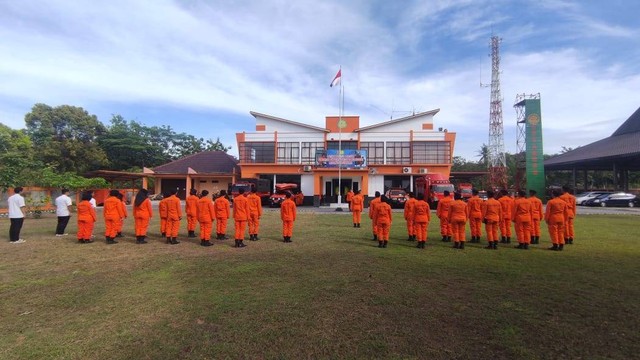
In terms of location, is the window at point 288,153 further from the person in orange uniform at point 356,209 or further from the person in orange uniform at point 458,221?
the person in orange uniform at point 458,221

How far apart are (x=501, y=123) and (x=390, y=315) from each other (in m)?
47.0

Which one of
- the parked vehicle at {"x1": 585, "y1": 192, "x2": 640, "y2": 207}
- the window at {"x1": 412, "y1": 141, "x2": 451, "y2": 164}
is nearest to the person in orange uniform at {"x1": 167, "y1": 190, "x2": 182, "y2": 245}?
the window at {"x1": 412, "y1": 141, "x2": 451, "y2": 164}

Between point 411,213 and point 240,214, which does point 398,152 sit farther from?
point 240,214

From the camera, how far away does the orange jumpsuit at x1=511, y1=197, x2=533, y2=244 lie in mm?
9055

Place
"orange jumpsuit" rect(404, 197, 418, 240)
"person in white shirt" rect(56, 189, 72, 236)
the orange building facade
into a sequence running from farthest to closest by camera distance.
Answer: the orange building facade, "person in white shirt" rect(56, 189, 72, 236), "orange jumpsuit" rect(404, 197, 418, 240)

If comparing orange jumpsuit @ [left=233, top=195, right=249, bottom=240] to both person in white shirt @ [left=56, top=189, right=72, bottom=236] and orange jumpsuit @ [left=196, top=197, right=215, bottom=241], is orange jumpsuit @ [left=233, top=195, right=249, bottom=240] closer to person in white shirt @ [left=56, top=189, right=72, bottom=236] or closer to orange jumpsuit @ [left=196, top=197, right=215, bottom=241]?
orange jumpsuit @ [left=196, top=197, right=215, bottom=241]

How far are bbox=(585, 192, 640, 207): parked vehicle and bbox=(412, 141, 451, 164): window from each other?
Answer: 12365mm

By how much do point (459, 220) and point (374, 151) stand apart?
81.5ft

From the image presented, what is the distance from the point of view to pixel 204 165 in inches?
1462

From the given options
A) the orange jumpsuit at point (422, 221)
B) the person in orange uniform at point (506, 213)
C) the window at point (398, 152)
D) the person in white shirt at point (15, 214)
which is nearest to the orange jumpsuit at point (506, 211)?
the person in orange uniform at point (506, 213)

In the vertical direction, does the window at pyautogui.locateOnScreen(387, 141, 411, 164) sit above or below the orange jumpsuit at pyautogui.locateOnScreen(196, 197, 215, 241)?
above

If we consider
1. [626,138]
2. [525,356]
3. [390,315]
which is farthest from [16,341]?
[626,138]

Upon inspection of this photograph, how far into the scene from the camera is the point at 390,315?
14.8 ft

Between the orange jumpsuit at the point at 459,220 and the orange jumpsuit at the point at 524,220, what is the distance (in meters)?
1.36
